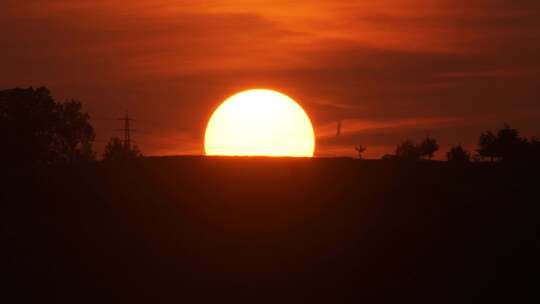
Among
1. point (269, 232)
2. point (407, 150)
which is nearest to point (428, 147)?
point (407, 150)

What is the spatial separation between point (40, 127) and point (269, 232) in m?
50.4

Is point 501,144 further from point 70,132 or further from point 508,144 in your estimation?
point 70,132

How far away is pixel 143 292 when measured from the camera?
3844 cm

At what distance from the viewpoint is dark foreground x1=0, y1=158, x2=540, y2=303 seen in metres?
38.9

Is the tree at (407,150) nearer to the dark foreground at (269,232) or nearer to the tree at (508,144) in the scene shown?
the tree at (508,144)

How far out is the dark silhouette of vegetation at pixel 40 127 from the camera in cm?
8606

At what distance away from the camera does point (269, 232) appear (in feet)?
143

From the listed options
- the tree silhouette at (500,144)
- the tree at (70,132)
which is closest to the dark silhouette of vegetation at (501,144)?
the tree silhouette at (500,144)

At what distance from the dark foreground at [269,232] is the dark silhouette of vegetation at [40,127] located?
3509 cm

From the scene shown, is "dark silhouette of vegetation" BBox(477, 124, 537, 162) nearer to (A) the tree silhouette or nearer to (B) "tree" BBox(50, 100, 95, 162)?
(A) the tree silhouette

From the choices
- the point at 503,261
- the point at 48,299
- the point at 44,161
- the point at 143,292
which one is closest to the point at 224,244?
the point at 143,292

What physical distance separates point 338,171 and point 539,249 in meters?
11.7

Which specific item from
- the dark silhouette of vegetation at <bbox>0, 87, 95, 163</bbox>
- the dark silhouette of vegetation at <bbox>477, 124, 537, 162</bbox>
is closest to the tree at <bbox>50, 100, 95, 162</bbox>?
the dark silhouette of vegetation at <bbox>0, 87, 95, 163</bbox>

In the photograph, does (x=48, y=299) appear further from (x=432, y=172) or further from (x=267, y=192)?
(x=432, y=172)
